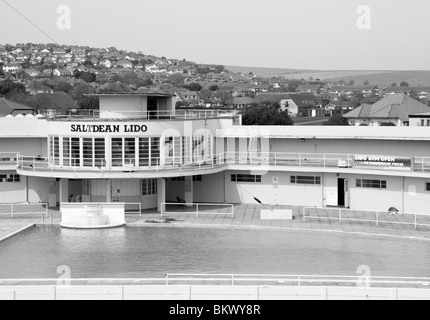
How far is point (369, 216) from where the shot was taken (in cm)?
3853

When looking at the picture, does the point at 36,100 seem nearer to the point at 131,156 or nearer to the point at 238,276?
the point at 131,156

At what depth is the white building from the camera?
129ft

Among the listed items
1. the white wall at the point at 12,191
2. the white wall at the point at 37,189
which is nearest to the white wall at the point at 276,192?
the white wall at the point at 37,189

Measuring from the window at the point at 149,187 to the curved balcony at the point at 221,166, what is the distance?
1386 millimetres

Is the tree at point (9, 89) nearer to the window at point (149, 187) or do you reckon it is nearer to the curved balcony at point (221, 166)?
the curved balcony at point (221, 166)

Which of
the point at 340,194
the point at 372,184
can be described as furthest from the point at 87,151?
the point at 372,184

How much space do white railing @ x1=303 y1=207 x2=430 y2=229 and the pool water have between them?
11.9 ft

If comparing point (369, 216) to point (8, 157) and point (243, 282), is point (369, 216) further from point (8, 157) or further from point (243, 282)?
point (8, 157)

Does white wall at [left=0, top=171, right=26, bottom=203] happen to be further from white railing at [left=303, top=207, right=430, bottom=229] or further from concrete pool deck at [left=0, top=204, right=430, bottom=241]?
white railing at [left=303, top=207, right=430, bottom=229]

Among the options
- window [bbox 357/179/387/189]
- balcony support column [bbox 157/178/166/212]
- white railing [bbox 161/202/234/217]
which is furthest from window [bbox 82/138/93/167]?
window [bbox 357/179/387/189]

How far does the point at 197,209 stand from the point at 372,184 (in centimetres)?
973

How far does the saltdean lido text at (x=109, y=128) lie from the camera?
39156 mm

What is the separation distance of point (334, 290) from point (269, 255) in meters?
7.74

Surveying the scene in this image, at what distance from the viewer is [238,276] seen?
85.1 ft
